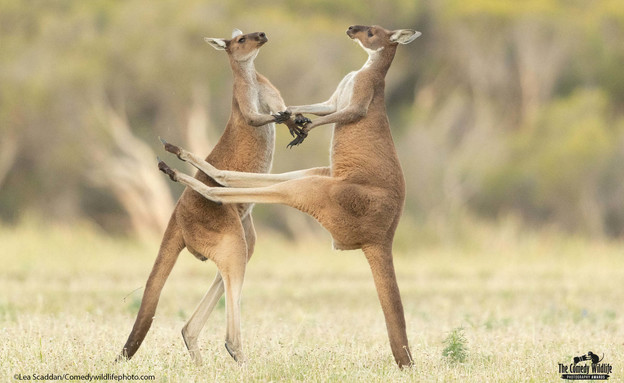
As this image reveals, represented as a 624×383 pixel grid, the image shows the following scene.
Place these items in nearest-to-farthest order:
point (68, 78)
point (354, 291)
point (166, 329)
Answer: point (166, 329), point (354, 291), point (68, 78)

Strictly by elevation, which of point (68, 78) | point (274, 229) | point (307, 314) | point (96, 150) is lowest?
point (307, 314)

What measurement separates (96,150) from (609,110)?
13.4m

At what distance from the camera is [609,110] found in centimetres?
2769

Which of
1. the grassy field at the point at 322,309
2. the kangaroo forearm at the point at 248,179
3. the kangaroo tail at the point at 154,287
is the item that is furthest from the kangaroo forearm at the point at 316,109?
the grassy field at the point at 322,309

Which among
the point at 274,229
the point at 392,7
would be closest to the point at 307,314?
the point at 274,229

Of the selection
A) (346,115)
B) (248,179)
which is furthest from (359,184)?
Answer: (248,179)

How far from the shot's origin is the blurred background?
23156 mm

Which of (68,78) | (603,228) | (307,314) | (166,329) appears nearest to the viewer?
(166,329)

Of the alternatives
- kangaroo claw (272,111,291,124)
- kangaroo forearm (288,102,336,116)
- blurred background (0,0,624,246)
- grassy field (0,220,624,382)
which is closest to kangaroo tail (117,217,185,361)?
grassy field (0,220,624,382)

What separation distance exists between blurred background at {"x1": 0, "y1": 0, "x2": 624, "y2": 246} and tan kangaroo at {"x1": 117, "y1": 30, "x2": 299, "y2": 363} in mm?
13684

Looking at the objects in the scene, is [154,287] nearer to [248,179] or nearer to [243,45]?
[248,179]

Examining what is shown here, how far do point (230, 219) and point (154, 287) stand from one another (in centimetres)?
71

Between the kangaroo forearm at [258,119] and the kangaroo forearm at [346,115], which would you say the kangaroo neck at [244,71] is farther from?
the kangaroo forearm at [346,115]

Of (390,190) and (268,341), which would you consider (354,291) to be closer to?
(268,341)
